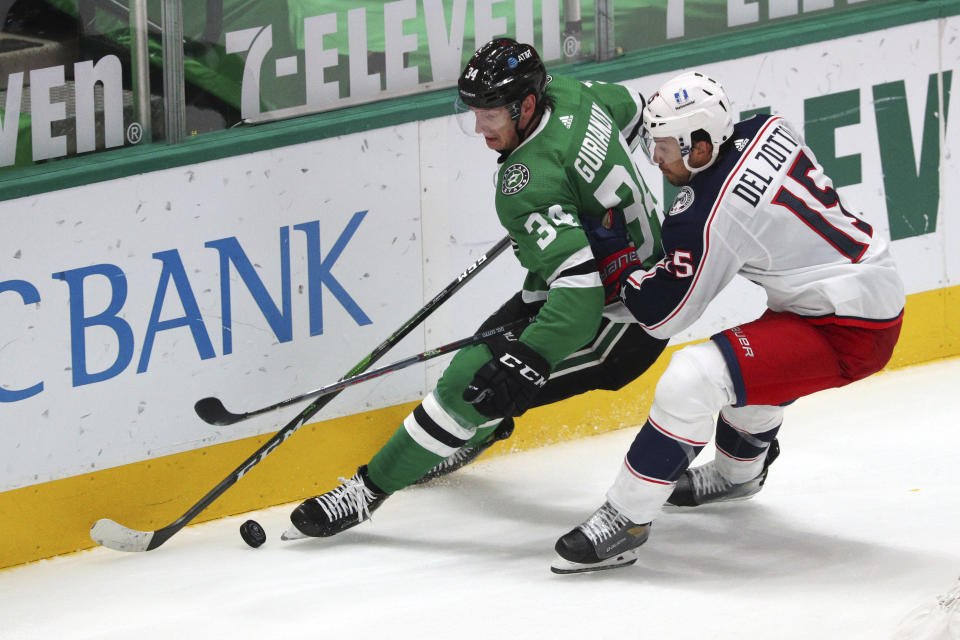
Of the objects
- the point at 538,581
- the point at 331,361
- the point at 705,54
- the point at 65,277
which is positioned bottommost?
the point at 538,581

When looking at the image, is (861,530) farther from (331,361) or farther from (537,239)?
(331,361)

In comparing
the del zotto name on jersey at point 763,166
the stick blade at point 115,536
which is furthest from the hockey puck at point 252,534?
the del zotto name on jersey at point 763,166

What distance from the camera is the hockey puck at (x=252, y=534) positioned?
3.76 metres

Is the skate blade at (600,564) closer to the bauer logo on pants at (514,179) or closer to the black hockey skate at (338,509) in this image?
the black hockey skate at (338,509)

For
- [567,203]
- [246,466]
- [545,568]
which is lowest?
[545,568]

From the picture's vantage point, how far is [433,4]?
4293 mm

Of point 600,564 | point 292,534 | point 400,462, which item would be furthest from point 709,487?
point 292,534

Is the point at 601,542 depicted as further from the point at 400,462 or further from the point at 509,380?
the point at 400,462

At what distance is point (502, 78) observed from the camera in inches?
136

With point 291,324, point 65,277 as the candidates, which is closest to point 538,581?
point 291,324

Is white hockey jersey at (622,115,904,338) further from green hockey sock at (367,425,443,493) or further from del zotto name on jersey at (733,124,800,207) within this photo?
green hockey sock at (367,425,443,493)

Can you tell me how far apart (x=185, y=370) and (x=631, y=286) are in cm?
118

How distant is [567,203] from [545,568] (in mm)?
823

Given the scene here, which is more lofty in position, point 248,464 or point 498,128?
point 498,128
